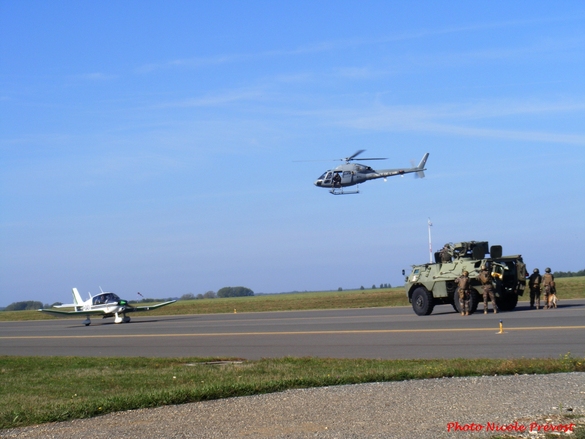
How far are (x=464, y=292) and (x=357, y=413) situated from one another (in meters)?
16.7

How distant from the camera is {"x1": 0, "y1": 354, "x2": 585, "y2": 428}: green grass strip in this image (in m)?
8.95

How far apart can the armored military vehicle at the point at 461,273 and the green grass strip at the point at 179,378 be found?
11965 mm

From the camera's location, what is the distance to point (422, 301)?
2570cm

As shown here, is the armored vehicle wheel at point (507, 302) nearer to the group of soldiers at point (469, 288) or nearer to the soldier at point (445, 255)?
the group of soldiers at point (469, 288)

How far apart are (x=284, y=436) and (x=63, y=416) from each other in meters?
2.92

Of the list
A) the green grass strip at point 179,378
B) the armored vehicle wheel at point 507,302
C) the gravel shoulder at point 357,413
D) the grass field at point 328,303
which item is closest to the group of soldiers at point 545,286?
the armored vehicle wheel at point 507,302

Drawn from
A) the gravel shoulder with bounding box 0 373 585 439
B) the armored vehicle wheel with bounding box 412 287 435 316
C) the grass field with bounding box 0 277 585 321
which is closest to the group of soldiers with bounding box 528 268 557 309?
the armored vehicle wheel with bounding box 412 287 435 316

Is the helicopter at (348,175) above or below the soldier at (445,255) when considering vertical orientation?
above

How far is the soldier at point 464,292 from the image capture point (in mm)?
23603

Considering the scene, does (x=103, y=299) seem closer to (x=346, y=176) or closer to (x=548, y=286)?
(x=346, y=176)

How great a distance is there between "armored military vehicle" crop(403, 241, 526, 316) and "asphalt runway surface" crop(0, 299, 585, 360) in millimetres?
1251

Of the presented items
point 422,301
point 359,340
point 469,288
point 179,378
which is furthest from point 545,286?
point 179,378

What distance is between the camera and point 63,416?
8297 mm

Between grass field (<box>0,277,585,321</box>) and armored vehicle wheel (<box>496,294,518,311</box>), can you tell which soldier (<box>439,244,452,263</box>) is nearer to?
armored vehicle wheel (<box>496,294,518,311</box>)
